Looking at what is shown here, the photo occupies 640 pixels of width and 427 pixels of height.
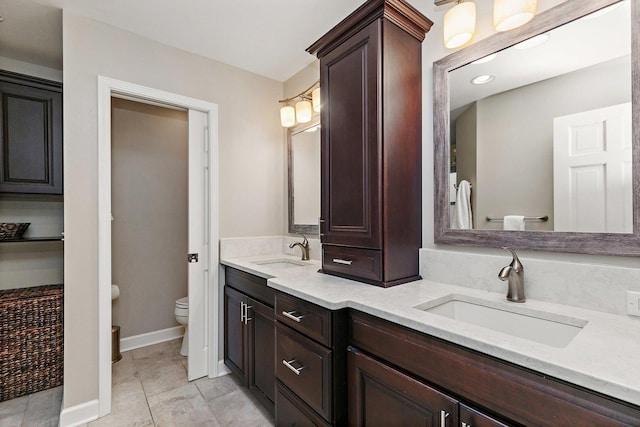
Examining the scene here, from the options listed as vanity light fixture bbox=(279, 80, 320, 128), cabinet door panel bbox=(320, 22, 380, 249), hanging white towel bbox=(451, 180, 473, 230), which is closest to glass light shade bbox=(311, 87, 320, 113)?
vanity light fixture bbox=(279, 80, 320, 128)

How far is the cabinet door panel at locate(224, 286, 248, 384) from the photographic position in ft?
6.89

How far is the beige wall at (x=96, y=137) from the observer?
6.15 feet

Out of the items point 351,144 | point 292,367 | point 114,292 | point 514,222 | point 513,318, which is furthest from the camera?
point 114,292

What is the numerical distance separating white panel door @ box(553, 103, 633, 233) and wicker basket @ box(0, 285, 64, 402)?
312 centimetres

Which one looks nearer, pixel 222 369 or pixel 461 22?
pixel 461 22

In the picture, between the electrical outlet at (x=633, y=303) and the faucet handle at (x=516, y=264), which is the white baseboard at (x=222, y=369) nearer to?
the faucet handle at (x=516, y=264)

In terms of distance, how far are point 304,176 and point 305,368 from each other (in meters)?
1.59

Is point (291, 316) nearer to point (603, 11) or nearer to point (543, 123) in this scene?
point (543, 123)

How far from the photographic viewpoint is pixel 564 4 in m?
1.19

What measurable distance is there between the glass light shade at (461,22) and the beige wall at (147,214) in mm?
2690

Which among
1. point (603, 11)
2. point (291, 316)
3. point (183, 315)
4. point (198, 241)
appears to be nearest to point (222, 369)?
point (183, 315)

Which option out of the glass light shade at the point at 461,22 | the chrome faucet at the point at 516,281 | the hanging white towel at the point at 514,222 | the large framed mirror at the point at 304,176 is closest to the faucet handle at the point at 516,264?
the chrome faucet at the point at 516,281

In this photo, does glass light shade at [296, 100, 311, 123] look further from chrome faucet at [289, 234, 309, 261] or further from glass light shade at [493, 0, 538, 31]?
glass light shade at [493, 0, 538, 31]

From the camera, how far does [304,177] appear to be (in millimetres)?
2592
